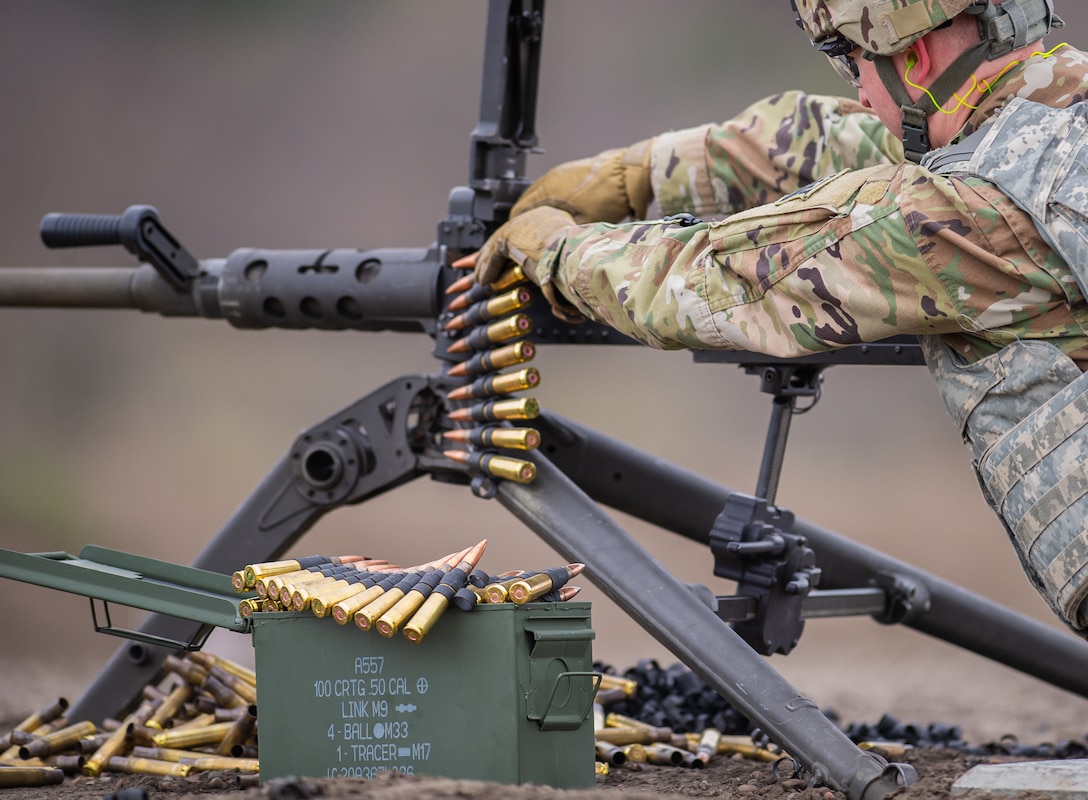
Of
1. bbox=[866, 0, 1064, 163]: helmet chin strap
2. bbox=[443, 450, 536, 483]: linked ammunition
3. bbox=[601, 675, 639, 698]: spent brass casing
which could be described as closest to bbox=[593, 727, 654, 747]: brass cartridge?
bbox=[601, 675, 639, 698]: spent brass casing

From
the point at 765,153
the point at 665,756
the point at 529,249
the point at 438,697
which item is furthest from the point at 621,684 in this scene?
the point at 438,697

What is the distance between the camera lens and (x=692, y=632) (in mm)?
3430

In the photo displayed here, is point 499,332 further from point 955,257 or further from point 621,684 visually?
point 955,257

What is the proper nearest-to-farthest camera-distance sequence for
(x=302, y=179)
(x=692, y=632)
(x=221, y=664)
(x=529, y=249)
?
(x=692, y=632), (x=529, y=249), (x=221, y=664), (x=302, y=179)

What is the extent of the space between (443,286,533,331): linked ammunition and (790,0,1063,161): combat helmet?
1.23 meters

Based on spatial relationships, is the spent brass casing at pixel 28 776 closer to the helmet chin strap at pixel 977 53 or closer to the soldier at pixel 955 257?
the soldier at pixel 955 257

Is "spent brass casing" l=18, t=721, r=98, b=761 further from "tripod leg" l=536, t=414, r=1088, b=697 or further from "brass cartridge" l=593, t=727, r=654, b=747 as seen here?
"tripod leg" l=536, t=414, r=1088, b=697

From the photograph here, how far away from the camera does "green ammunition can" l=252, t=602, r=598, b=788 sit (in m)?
2.83

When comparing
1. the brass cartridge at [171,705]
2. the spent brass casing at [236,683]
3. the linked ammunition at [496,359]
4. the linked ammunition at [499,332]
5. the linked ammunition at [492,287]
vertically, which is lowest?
the brass cartridge at [171,705]

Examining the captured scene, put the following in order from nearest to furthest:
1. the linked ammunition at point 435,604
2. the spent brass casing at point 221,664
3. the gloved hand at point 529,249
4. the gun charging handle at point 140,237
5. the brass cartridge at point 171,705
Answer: the linked ammunition at point 435,604 → the gloved hand at point 529,249 → the brass cartridge at point 171,705 → the spent brass casing at point 221,664 → the gun charging handle at point 140,237

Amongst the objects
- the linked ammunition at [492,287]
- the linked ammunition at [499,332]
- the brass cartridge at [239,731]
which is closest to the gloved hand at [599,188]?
the linked ammunition at [492,287]

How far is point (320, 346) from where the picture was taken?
34.4 feet

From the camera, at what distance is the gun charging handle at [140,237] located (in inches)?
187

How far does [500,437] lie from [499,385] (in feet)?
0.49
